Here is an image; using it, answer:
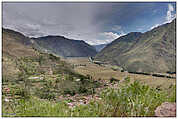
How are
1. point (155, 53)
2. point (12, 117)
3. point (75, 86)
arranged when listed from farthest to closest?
point (155, 53)
point (75, 86)
point (12, 117)

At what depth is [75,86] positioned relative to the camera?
425 centimetres

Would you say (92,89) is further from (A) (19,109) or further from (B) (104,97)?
(A) (19,109)

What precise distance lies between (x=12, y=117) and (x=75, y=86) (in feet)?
7.58

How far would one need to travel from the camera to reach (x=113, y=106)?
2.35m

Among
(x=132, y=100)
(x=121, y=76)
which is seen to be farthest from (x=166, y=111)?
(x=121, y=76)

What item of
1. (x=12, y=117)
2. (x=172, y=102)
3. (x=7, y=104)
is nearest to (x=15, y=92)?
(x=7, y=104)

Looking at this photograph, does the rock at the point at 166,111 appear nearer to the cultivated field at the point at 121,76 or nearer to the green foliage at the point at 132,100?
the green foliage at the point at 132,100

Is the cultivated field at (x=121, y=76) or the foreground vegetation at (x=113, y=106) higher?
the cultivated field at (x=121, y=76)

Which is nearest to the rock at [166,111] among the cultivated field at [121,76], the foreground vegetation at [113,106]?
the foreground vegetation at [113,106]

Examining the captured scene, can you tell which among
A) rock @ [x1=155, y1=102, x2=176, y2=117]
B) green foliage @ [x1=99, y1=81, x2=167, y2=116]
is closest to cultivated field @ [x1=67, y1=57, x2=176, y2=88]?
green foliage @ [x1=99, y1=81, x2=167, y2=116]

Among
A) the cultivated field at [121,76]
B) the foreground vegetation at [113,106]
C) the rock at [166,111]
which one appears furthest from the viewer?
the cultivated field at [121,76]

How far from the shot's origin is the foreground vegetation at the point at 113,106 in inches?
83.3

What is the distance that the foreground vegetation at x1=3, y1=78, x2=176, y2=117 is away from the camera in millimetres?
2115

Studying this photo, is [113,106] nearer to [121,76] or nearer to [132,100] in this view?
[132,100]
